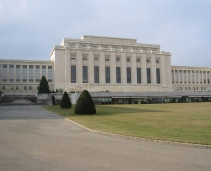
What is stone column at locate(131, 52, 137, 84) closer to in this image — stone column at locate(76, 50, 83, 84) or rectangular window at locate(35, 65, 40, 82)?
stone column at locate(76, 50, 83, 84)

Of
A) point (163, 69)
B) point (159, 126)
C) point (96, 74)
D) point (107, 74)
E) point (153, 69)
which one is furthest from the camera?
point (163, 69)

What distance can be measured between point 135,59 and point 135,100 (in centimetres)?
2569

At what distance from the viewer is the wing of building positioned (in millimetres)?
70375

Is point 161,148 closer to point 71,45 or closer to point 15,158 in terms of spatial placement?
point 15,158

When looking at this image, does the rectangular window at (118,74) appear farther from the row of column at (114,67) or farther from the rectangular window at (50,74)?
the rectangular window at (50,74)

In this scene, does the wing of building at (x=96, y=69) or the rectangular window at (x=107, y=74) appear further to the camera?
the rectangular window at (x=107, y=74)

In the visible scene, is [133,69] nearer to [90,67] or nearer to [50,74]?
[90,67]

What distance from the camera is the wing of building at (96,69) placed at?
231 ft

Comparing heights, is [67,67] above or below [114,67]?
below

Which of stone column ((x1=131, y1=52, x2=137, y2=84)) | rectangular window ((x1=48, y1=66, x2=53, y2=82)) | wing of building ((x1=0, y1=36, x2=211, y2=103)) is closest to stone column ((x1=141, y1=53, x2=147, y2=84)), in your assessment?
wing of building ((x1=0, y1=36, x2=211, y2=103))

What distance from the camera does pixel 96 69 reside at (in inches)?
2938

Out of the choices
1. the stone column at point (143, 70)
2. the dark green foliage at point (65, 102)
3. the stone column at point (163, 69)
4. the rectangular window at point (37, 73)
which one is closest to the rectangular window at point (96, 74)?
the stone column at point (143, 70)

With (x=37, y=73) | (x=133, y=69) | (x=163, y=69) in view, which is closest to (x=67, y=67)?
(x=37, y=73)

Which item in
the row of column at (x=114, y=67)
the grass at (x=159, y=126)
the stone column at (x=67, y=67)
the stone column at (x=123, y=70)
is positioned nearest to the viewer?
the grass at (x=159, y=126)
